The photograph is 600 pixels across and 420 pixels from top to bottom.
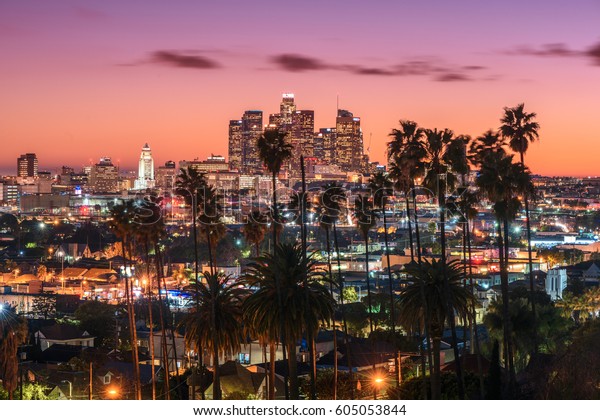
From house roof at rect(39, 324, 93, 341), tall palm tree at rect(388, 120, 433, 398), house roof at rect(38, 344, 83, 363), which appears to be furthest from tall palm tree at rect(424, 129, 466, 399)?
house roof at rect(39, 324, 93, 341)

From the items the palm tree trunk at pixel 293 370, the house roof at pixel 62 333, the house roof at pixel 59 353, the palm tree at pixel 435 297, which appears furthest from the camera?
the house roof at pixel 62 333

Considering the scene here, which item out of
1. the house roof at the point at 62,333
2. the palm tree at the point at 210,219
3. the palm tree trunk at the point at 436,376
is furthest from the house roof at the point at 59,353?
the palm tree trunk at the point at 436,376

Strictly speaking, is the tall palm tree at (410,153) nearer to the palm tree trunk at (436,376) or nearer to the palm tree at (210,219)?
the palm tree trunk at (436,376)

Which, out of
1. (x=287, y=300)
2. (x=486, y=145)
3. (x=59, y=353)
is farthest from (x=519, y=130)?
(x=59, y=353)

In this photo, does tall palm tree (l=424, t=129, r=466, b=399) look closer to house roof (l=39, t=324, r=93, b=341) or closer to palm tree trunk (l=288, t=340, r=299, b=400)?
palm tree trunk (l=288, t=340, r=299, b=400)

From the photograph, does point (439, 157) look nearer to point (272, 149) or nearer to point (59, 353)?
point (272, 149)

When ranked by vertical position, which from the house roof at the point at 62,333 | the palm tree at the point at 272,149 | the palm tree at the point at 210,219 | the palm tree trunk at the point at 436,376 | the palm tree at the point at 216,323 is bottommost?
the house roof at the point at 62,333

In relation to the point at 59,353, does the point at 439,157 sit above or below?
above

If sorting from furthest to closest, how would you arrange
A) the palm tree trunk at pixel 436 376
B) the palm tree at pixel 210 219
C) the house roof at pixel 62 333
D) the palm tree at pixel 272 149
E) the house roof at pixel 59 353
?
the house roof at pixel 62 333
the house roof at pixel 59 353
the palm tree at pixel 210 219
the palm tree at pixel 272 149
the palm tree trunk at pixel 436 376
